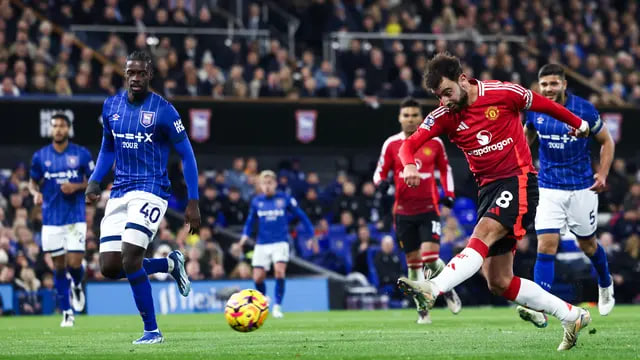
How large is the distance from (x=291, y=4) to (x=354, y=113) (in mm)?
5681

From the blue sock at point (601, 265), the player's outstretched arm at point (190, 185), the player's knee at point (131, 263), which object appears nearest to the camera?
the player's outstretched arm at point (190, 185)

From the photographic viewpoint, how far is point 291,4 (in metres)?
30.5

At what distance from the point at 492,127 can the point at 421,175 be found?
20.6 feet

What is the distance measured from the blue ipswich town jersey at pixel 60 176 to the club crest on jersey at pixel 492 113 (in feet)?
27.5

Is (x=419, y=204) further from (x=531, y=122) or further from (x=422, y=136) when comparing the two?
(x=422, y=136)

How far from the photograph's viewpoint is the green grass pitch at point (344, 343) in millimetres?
8469

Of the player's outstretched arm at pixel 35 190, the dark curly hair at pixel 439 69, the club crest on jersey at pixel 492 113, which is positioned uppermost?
the dark curly hair at pixel 439 69

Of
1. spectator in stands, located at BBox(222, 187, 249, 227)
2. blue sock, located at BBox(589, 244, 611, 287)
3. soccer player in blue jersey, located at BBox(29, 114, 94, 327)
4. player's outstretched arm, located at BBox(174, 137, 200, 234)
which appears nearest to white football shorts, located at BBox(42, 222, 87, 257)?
soccer player in blue jersey, located at BBox(29, 114, 94, 327)

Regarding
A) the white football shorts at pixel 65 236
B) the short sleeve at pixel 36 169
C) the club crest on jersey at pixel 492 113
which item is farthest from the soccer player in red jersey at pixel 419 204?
the club crest on jersey at pixel 492 113

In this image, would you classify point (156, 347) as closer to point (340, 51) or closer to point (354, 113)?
point (354, 113)

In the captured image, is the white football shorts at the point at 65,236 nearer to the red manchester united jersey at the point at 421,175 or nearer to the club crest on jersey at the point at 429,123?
the red manchester united jersey at the point at 421,175

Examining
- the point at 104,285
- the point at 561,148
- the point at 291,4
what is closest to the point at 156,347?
the point at 561,148

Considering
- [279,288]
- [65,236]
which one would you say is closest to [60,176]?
[65,236]

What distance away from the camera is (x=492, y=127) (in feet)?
28.5
